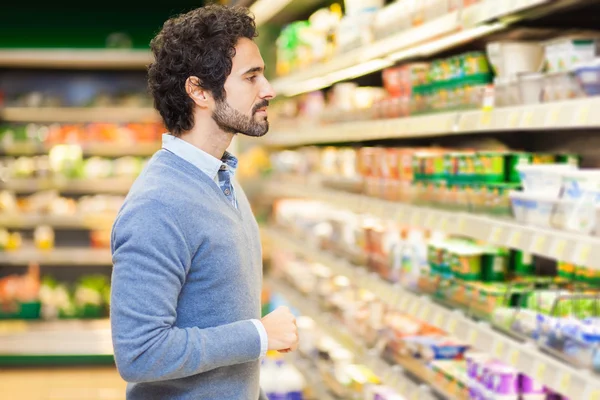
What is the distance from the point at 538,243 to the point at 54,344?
597 cm

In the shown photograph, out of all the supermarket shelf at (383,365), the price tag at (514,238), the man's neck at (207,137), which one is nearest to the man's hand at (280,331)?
the man's neck at (207,137)

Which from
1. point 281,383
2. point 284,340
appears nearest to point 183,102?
point 284,340

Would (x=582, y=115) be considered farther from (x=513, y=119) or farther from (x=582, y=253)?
(x=513, y=119)

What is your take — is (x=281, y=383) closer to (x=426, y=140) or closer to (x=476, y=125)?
(x=426, y=140)

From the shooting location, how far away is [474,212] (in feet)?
10.3

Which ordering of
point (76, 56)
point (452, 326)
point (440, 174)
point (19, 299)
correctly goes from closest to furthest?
point (452, 326) < point (440, 174) < point (19, 299) < point (76, 56)

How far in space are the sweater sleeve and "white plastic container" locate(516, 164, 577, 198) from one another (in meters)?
1.10

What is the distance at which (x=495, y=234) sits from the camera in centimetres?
282

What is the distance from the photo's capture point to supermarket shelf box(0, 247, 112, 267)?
319 inches

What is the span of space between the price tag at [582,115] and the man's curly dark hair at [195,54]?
2.61 ft

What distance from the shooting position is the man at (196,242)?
1.81 metres

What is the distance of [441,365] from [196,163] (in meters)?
1.69

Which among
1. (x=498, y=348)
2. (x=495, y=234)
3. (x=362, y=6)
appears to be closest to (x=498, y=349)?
(x=498, y=348)

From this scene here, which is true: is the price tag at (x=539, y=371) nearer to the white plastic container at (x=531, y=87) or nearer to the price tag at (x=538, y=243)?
the price tag at (x=538, y=243)
